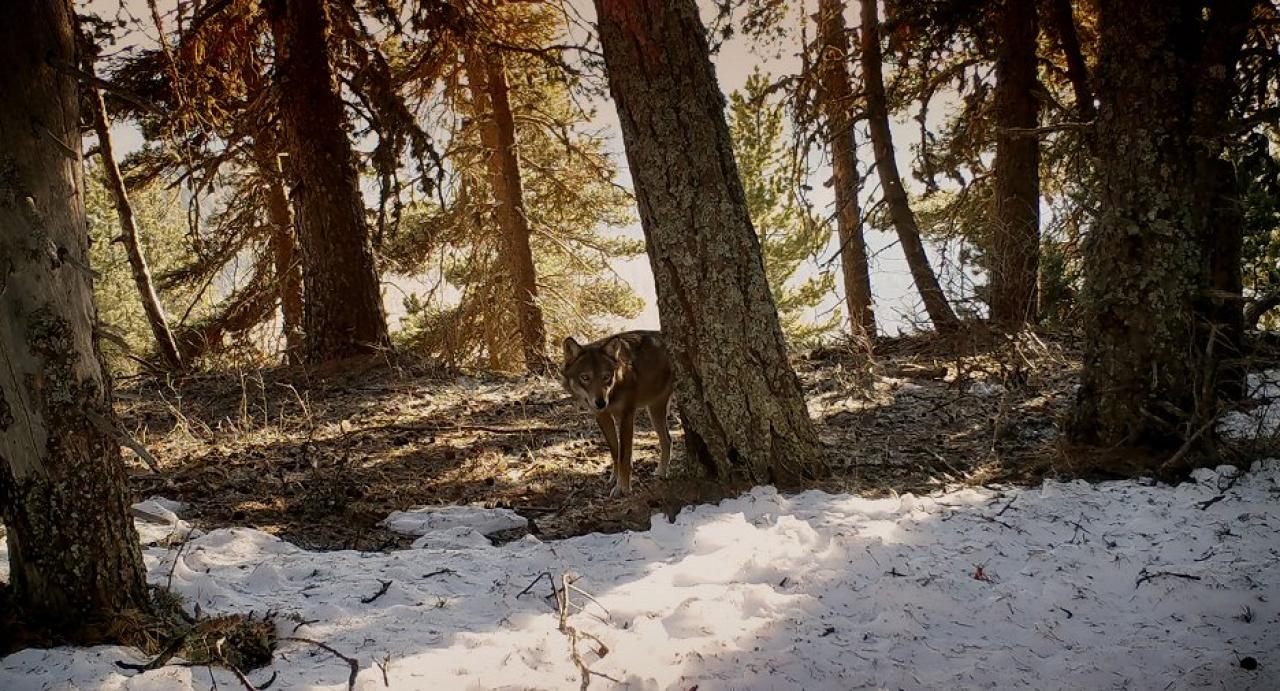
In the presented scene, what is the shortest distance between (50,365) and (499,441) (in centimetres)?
497

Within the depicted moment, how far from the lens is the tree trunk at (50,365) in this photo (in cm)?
318

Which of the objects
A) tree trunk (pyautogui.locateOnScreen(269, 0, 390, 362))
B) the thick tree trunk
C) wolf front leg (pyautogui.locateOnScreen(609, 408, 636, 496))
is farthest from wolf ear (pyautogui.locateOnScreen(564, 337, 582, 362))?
the thick tree trunk

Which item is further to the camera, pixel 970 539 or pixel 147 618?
pixel 970 539

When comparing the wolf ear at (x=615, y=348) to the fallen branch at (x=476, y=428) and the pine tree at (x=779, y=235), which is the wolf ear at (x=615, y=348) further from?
the pine tree at (x=779, y=235)

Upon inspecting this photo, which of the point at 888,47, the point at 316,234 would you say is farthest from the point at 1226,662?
the point at 888,47

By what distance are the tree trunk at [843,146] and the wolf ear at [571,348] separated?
6435mm

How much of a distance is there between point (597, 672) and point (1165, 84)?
17.6 feet

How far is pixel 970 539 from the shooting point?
4.54 meters

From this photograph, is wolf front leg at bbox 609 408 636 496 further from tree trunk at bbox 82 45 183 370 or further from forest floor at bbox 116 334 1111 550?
tree trunk at bbox 82 45 183 370

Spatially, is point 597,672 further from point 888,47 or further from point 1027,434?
point 888,47

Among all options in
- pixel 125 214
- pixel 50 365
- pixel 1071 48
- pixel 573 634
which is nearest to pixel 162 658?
pixel 50 365

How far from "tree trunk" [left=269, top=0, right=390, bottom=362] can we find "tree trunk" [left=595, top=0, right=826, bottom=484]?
6135mm

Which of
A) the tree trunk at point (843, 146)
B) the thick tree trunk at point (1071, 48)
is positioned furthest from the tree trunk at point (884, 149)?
the thick tree trunk at point (1071, 48)

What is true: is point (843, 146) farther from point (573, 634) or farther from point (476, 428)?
point (573, 634)
